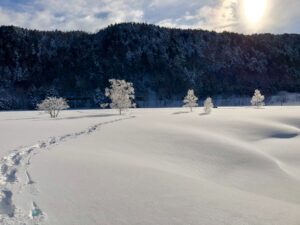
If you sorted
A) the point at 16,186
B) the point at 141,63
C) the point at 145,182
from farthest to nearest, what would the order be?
the point at 141,63, the point at 145,182, the point at 16,186

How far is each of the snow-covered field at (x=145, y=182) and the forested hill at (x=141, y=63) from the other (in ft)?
396

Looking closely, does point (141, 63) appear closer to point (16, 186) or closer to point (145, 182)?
point (145, 182)

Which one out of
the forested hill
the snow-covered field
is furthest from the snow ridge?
the forested hill

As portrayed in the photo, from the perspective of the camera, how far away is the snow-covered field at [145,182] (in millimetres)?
9609

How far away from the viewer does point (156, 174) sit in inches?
563

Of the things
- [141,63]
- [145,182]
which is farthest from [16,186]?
[141,63]

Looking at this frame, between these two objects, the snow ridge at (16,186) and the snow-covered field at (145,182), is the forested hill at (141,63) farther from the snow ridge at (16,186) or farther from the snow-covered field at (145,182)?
the snow ridge at (16,186)

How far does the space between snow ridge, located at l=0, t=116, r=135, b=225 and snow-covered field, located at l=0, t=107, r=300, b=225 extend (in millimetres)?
24

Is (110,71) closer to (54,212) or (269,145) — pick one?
(269,145)

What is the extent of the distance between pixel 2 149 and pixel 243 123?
2519 cm

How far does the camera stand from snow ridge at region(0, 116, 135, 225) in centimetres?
898

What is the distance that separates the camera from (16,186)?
461 inches

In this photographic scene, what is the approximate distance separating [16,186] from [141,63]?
14885 centimetres

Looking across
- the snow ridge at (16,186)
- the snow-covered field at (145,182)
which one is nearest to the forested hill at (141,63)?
the snow-covered field at (145,182)
